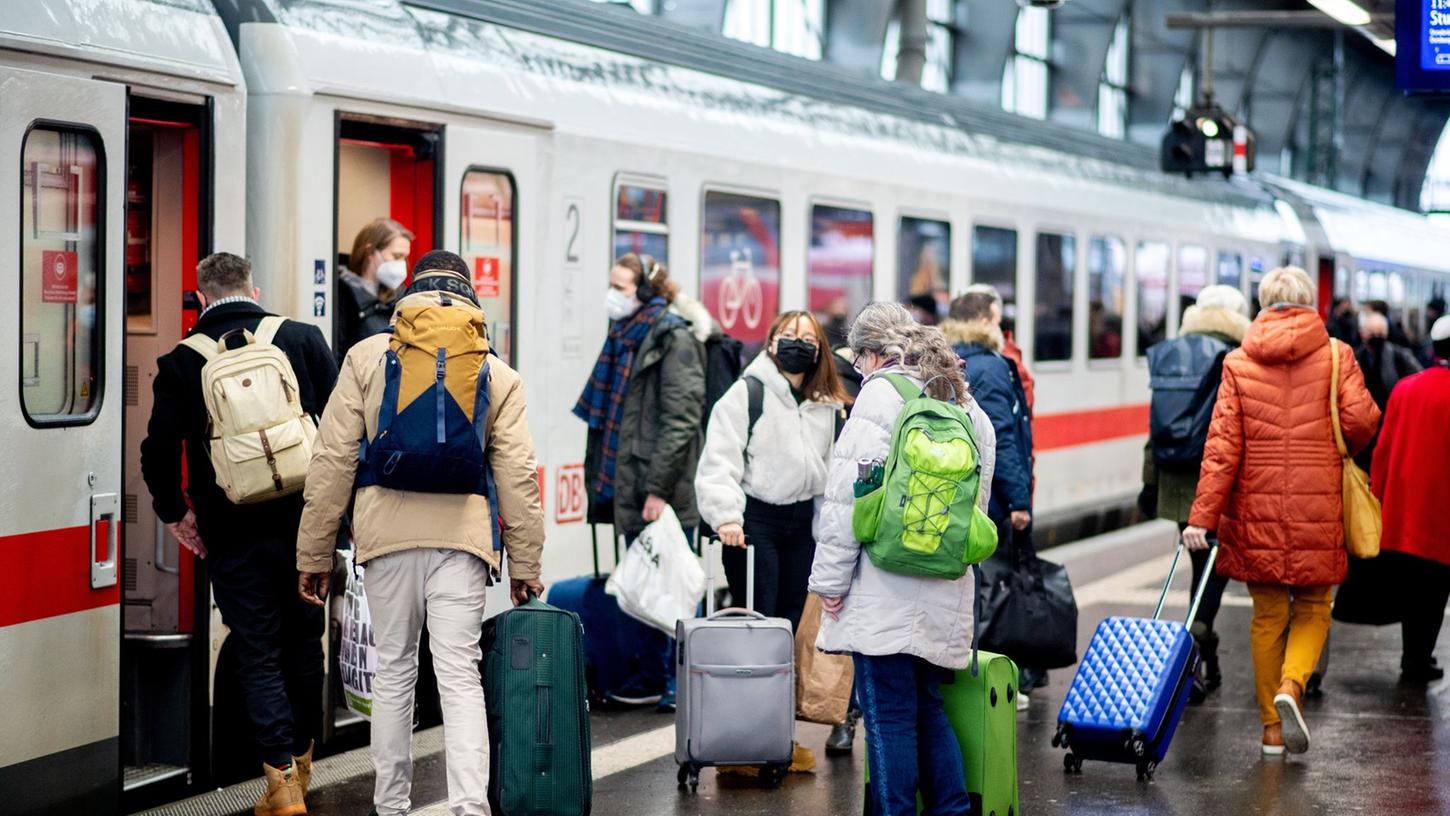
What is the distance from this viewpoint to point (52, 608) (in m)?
5.43

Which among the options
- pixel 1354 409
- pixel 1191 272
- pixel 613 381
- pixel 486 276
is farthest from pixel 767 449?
pixel 1191 272

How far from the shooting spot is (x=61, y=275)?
5.53 metres

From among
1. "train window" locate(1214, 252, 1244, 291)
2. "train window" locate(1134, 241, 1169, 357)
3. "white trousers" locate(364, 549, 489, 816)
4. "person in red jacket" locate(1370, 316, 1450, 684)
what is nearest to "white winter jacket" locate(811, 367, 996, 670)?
"white trousers" locate(364, 549, 489, 816)

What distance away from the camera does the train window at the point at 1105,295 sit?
574 inches

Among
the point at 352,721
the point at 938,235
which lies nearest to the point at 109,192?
the point at 352,721

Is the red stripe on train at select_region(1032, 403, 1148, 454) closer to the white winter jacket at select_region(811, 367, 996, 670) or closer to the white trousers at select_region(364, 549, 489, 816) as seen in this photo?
the white winter jacket at select_region(811, 367, 996, 670)

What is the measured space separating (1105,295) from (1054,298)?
1.11 meters

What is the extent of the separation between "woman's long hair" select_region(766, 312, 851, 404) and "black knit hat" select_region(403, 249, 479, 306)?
1.58 meters

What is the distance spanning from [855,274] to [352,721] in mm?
4580

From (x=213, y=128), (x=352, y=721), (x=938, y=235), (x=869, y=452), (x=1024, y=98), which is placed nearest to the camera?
(x=869, y=452)

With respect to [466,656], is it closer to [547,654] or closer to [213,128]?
[547,654]

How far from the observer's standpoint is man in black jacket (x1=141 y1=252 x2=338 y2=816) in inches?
229

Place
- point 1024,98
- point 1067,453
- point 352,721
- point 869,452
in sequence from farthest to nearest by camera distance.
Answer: point 1024,98, point 1067,453, point 352,721, point 869,452

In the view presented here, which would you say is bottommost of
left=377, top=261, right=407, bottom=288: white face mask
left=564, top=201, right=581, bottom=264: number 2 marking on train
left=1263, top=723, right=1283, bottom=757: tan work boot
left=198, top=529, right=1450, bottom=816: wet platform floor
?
left=198, top=529, right=1450, bottom=816: wet platform floor
